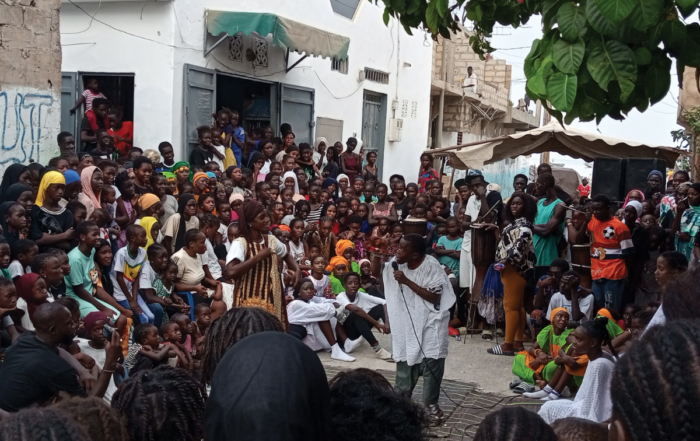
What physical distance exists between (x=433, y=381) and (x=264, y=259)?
1633mm

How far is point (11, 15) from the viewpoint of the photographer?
813 cm

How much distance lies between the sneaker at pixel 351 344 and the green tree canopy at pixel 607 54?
5.29m

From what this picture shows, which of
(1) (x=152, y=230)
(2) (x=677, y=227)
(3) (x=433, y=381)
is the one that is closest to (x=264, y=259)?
(3) (x=433, y=381)

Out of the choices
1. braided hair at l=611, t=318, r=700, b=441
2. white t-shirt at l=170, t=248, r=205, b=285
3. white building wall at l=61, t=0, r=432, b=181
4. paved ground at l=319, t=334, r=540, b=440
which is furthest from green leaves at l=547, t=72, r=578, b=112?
white building wall at l=61, t=0, r=432, b=181

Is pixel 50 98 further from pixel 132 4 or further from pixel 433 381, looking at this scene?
pixel 433 381

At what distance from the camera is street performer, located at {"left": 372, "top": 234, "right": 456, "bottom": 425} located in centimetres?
597

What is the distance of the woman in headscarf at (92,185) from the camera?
25.5 feet

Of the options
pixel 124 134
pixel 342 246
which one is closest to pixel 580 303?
pixel 342 246

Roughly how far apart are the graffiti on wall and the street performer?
14.7 ft

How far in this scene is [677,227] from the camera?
28.0 ft

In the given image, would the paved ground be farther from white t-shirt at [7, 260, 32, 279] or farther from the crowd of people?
white t-shirt at [7, 260, 32, 279]

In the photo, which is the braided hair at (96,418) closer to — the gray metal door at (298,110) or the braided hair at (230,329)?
the braided hair at (230,329)

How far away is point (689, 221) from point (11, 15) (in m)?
7.12

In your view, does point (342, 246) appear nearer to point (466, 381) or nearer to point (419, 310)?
point (466, 381)
